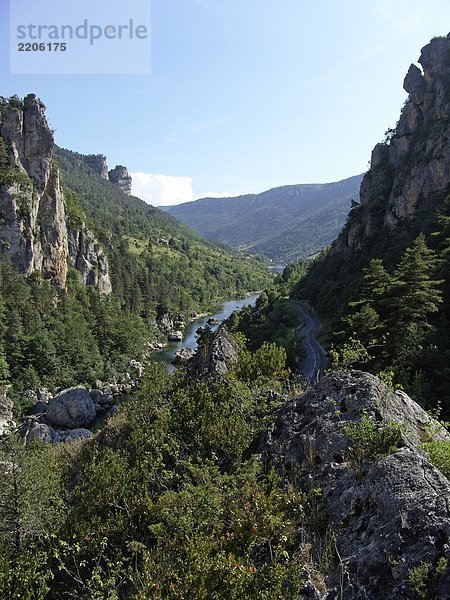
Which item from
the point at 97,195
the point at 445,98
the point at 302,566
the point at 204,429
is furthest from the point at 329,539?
the point at 97,195

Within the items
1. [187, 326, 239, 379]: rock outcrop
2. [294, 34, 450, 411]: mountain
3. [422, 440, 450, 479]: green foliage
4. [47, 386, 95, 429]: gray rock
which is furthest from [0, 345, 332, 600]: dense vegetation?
[47, 386, 95, 429]: gray rock

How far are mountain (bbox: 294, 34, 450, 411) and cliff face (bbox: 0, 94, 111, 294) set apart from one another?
46.6 metres

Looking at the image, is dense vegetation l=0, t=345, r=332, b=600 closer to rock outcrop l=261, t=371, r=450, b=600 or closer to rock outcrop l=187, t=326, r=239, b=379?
rock outcrop l=261, t=371, r=450, b=600

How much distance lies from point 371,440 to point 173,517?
11.0ft

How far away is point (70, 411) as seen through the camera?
45250 mm


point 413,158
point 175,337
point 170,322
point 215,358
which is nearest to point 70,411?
point 215,358

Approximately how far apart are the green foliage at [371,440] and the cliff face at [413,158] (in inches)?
2146

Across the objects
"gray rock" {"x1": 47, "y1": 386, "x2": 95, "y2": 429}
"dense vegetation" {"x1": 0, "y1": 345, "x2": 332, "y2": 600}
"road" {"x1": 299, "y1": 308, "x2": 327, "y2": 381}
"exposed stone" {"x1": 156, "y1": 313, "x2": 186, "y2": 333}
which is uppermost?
"dense vegetation" {"x1": 0, "y1": 345, "x2": 332, "y2": 600}

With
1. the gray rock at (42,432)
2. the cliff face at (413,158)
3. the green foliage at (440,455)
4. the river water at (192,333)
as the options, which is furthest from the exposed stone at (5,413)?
the cliff face at (413,158)

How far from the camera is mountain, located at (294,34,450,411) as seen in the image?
2397cm

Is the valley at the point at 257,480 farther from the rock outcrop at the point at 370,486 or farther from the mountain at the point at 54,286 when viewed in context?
the mountain at the point at 54,286

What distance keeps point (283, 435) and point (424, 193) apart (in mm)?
57251

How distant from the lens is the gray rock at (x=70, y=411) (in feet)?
146

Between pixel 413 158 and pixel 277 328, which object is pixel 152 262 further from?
pixel 413 158
